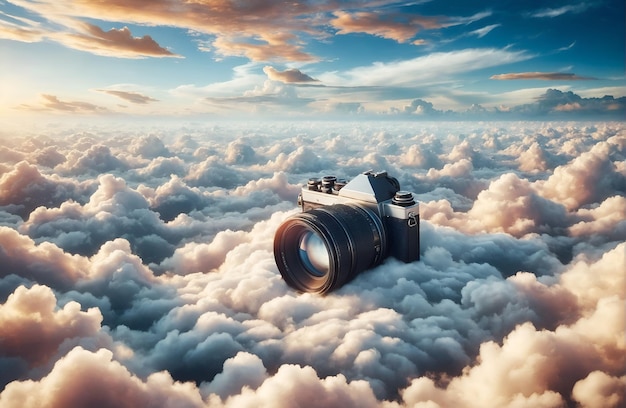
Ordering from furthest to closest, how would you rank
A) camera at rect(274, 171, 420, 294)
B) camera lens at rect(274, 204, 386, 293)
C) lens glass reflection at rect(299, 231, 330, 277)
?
1. lens glass reflection at rect(299, 231, 330, 277)
2. camera at rect(274, 171, 420, 294)
3. camera lens at rect(274, 204, 386, 293)

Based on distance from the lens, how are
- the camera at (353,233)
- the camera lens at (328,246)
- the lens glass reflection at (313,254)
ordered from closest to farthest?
the camera lens at (328,246), the camera at (353,233), the lens glass reflection at (313,254)

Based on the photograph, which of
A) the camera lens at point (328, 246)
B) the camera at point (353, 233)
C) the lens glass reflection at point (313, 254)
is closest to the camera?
the camera lens at point (328, 246)

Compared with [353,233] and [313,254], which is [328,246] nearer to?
[353,233]

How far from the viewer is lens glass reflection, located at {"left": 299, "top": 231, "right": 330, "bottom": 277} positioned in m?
12.2

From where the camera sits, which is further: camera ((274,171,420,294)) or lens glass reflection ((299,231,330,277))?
lens glass reflection ((299,231,330,277))

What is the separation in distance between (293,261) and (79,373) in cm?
657

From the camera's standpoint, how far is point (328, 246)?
10305 millimetres

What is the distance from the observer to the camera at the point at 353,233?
35.9ft

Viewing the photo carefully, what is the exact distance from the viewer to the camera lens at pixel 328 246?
34.4 feet

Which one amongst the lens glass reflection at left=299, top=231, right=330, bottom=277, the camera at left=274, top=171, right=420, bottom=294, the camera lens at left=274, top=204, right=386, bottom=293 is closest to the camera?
the camera lens at left=274, top=204, right=386, bottom=293

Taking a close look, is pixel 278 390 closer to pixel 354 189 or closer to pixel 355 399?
pixel 355 399

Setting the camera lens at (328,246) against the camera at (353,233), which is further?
the camera at (353,233)

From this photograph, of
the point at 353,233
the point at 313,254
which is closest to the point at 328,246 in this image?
the point at 353,233

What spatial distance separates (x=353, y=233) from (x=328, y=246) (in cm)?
105
